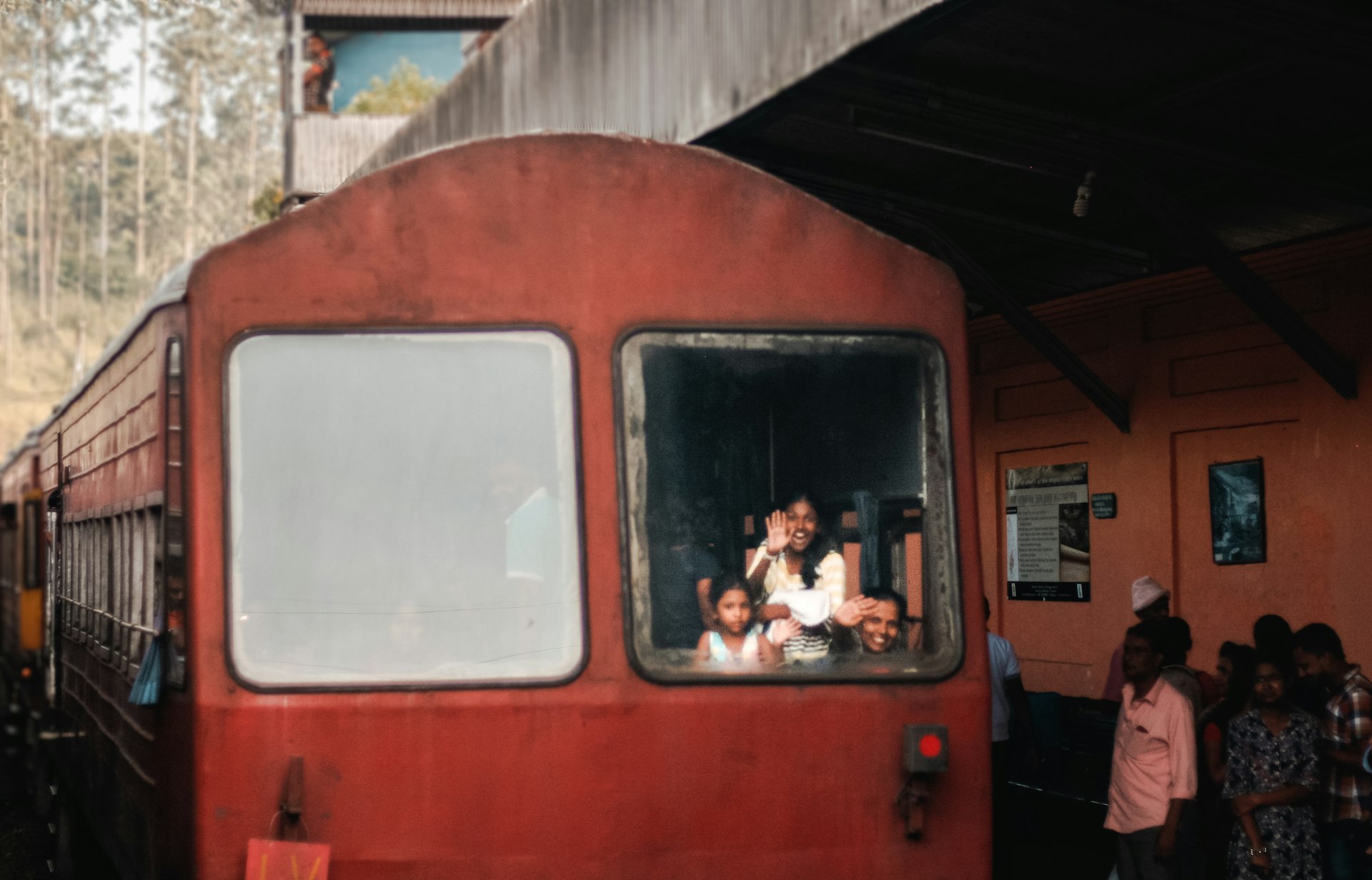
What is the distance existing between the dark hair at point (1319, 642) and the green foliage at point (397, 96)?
22.0 m

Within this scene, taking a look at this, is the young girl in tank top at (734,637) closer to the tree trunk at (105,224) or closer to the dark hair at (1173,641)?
the dark hair at (1173,641)

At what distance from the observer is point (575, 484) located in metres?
4.39

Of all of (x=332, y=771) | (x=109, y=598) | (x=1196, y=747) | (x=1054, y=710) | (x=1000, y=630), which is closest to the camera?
(x=332, y=771)

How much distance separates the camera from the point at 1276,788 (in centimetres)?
643

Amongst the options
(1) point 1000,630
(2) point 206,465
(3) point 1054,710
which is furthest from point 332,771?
(1) point 1000,630

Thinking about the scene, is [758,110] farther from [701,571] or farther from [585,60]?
[701,571]

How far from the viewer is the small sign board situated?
414 centimetres

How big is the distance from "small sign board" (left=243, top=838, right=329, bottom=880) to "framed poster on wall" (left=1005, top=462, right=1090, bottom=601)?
27.0 ft

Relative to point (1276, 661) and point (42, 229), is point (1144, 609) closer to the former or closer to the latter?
point (1276, 661)

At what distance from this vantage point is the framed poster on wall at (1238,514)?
9.91 m

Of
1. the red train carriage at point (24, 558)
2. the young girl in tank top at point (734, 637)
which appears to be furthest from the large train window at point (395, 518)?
the red train carriage at point (24, 558)

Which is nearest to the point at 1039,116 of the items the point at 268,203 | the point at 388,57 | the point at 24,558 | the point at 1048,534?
the point at 1048,534

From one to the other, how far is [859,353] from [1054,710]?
700 cm

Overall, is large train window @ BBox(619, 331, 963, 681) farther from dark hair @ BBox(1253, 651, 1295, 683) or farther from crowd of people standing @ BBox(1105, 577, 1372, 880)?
dark hair @ BBox(1253, 651, 1295, 683)
